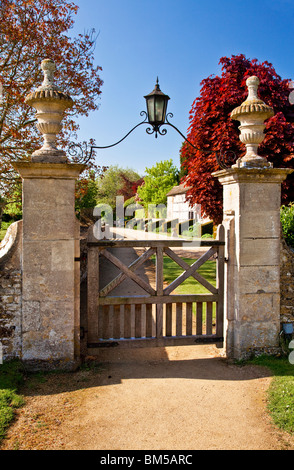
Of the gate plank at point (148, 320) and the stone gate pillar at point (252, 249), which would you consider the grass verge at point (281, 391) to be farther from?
the gate plank at point (148, 320)

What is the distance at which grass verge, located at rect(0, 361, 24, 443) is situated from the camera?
3.36m

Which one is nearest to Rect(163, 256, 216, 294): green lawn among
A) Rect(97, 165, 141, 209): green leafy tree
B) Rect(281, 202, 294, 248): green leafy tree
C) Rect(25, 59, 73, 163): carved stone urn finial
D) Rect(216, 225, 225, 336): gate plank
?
Rect(281, 202, 294, 248): green leafy tree

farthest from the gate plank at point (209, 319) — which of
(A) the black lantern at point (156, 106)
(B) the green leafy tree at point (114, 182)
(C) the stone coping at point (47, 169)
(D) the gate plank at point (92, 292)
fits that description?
(B) the green leafy tree at point (114, 182)

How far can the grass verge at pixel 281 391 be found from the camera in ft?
11.3

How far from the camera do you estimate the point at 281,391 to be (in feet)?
13.0

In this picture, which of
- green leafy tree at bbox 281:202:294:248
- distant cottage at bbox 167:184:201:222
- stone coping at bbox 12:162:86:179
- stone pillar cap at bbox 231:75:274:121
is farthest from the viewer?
distant cottage at bbox 167:184:201:222

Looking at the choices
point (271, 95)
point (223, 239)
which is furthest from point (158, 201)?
point (223, 239)

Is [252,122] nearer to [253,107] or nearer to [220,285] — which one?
[253,107]

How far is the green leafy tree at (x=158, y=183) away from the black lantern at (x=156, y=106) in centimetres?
3989

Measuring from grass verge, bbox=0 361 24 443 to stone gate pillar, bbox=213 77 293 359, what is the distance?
280cm

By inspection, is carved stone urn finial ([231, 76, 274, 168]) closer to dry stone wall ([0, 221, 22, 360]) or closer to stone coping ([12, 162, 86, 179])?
stone coping ([12, 162, 86, 179])

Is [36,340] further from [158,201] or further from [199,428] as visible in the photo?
[158,201]

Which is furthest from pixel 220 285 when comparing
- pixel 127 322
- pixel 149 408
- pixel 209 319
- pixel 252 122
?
pixel 252 122

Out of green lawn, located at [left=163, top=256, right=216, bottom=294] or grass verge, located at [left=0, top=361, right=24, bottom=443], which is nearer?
grass verge, located at [left=0, top=361, right=24, bottom=443]
